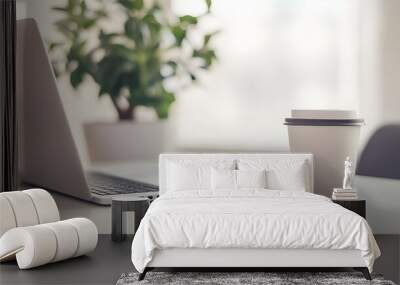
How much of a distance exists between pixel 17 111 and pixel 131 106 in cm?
111

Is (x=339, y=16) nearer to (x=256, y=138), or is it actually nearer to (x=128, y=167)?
(x=256, y=138)

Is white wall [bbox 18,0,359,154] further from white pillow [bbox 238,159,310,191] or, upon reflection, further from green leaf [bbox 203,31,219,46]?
white pillow [bbox 238,159,310,191]

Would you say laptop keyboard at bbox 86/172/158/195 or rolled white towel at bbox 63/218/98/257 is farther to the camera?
laptop keyboard at bbox 86/172/158/195

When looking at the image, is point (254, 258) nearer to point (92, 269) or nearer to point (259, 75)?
point (92, 269)

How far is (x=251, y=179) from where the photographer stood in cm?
672

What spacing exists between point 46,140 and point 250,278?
3.07m

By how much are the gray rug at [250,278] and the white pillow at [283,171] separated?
1.28 metres

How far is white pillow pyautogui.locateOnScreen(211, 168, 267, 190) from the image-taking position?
6711 mm

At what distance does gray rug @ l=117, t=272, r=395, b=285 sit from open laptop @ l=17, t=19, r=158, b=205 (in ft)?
6.83

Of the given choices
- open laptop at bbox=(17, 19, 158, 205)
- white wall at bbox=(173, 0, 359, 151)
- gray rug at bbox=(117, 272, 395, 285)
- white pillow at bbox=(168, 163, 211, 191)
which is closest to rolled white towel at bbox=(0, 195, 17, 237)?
gray rug at bbox=(117, 272, 395, 285)

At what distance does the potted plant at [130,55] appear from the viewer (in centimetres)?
757

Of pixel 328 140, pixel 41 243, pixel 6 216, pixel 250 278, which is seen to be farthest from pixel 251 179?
pixel 6 216

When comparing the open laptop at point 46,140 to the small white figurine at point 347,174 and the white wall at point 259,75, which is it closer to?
the white wall at point 259,75

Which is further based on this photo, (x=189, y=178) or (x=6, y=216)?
(x=189, y=178)
